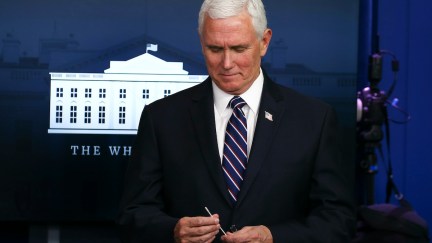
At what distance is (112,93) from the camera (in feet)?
10.5

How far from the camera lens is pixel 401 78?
3693 mm

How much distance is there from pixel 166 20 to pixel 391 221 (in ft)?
3.87

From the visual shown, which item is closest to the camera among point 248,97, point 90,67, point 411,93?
point 248,97

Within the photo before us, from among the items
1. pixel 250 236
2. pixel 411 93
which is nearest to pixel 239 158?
pixel 250 236

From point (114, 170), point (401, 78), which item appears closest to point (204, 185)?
point (114, 170)

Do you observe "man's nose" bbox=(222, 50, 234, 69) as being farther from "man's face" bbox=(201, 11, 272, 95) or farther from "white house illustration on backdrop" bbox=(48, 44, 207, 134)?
"white house illustration on backdrop" bbox=(48, 44, 207, 134)

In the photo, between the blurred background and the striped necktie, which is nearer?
the striped necktie

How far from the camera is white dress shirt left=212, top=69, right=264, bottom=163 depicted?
212 cm

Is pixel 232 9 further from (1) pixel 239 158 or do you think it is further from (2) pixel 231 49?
(1) pixel 239 158

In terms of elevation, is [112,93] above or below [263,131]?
above

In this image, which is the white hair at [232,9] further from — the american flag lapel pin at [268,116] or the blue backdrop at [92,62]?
the blue backdrop at [92,62]

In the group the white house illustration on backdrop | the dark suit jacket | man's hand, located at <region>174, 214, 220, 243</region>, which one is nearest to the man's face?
the dark suit jacket

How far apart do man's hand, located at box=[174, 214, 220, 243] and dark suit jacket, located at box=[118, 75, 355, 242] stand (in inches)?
2.7

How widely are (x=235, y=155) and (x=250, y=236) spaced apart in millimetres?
258
